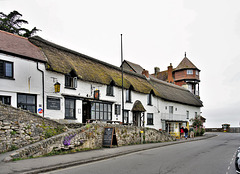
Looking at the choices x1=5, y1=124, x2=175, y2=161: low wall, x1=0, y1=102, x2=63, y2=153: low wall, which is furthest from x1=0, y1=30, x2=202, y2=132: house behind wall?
x1=0, y1=102, x2=63, y2=153: low wall

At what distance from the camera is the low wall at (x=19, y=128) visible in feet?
41.1

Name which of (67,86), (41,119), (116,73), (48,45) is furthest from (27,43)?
(116,73)

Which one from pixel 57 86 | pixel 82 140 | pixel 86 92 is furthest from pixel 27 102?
pixel 86 92

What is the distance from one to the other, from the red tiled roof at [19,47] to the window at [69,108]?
4193 millimetres

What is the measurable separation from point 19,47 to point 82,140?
8581mm

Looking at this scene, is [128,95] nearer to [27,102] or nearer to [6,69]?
[27,102]

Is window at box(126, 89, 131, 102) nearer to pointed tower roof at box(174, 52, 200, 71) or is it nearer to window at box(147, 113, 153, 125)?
window at box(147, 113, 153, 125)

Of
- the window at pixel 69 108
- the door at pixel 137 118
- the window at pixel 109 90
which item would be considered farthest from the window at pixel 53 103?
the door at pixel 137 118

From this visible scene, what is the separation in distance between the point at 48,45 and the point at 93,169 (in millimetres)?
14387

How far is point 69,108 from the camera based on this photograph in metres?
20.4

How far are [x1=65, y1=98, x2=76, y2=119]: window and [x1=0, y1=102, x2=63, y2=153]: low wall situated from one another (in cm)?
492

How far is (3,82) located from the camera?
15.8 meters

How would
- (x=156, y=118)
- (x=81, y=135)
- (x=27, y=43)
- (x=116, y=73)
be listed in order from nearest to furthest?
1. (x=81, y=135)
2. (x=27, y=43)
3. (x=116, y=73)
4. (x=156, y=118)

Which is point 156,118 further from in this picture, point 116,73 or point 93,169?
point 93,169
